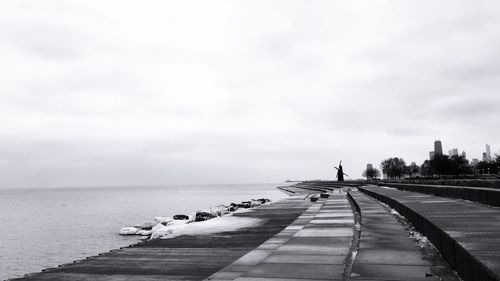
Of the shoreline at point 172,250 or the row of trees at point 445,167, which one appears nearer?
the shoreline at point 172,250

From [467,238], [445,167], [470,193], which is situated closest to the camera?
[467,238]

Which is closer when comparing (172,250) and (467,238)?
(467,238)

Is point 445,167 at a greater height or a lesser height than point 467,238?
greater

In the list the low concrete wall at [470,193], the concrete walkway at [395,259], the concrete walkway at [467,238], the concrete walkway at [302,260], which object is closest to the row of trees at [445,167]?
the low concrete wall at [470,193]

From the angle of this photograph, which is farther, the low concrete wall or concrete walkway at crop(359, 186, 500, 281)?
the low concrete wall

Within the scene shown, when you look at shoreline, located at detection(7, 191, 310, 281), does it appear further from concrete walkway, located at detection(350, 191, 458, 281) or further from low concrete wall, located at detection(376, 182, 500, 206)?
low concrete wall, located at detection(376, 182, 500, 206)

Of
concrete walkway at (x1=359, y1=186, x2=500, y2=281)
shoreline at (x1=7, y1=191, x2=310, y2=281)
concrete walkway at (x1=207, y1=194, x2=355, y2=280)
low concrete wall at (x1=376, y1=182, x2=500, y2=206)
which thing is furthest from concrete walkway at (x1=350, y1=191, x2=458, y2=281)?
shoreline at (x1=7, y1=191, x2=310, y2=281)

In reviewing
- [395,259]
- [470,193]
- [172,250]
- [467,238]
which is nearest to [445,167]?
[470,193]

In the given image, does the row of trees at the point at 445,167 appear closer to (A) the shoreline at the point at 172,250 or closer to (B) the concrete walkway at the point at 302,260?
(A) the shoreline at the point at 172,250

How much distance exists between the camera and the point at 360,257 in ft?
26.1

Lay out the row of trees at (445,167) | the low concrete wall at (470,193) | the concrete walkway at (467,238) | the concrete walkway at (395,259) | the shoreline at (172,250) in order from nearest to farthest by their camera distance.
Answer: the concrete walkway at (467,238) < the concrete walkway at (395,259) < the shoreline at (172,250) < the low concrete wall at (470,193) < the row of trees at (445,167)

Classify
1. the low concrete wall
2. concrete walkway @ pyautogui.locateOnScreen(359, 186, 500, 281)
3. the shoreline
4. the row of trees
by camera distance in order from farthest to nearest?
the row of trees, the low concrete wall, the shoreline, concrete walkway @ pyautogui.locateOnScreen(359, 186, 500, 281)

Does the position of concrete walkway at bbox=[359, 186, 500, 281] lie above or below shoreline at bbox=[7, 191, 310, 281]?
above

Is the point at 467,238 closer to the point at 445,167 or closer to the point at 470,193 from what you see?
the point at 470,193
